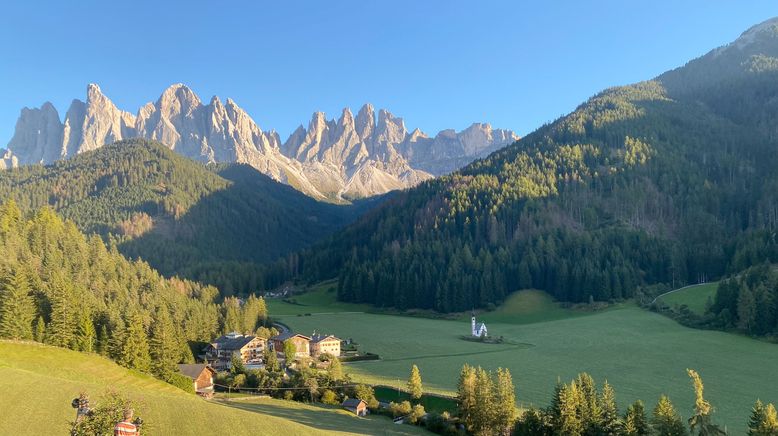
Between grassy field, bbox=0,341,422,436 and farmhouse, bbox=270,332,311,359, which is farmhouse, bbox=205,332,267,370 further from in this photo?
grassy field, bbox=0,341,422,436

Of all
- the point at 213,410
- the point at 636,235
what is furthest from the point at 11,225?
the point at 636,235

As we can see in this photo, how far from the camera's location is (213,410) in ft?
155

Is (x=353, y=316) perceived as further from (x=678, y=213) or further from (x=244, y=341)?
(x=678, y=213)

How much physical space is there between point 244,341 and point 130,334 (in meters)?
19.6

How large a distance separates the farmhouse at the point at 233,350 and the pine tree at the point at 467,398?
43.4m

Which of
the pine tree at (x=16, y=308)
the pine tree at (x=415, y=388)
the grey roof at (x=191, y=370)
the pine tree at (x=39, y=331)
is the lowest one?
the pine tree at (x=415, y=388)

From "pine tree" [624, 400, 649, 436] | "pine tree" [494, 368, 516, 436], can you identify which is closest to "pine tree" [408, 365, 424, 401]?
"pine tree" [494, 368, 516, 436]

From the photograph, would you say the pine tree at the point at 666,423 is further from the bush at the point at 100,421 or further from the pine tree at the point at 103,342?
the pine tree at the point at 103,342

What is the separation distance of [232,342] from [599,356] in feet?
194

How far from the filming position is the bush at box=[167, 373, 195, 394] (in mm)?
67125

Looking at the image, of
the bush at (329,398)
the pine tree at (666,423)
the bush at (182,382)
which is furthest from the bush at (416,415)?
the bush at (182,382)

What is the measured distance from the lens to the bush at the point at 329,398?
64.4 meters

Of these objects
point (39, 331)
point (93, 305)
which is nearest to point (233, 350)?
point (93, 305)

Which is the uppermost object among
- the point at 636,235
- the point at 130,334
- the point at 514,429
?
the point at 636,235
